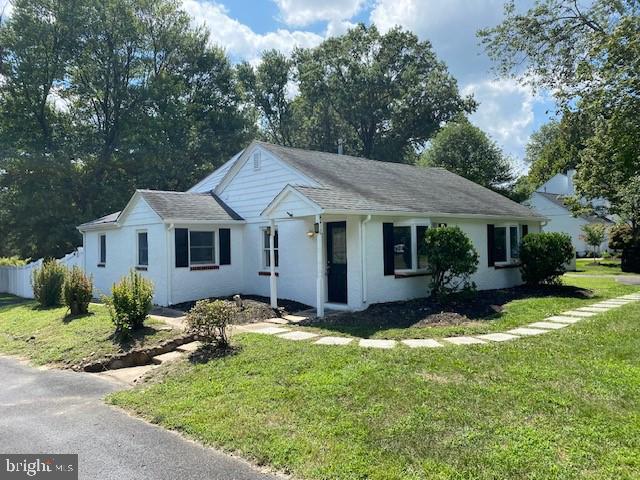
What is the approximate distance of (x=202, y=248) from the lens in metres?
14.0

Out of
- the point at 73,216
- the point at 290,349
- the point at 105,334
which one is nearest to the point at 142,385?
the point at 290,349

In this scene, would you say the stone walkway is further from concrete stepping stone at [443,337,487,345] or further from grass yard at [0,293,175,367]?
grass yard at [0,293,175,367]

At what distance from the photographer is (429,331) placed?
8.73 m

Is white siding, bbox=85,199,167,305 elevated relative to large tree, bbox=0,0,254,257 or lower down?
lower down

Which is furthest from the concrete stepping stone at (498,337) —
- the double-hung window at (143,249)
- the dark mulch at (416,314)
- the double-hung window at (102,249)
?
the double-hung window at (102,249)

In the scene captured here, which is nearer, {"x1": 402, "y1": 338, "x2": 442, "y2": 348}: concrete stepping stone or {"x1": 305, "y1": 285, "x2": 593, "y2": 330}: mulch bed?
{"x1": 402, "y1": 338, "x2": 442, "y2": 348}: concrete stepping stone

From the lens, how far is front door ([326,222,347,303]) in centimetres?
1182

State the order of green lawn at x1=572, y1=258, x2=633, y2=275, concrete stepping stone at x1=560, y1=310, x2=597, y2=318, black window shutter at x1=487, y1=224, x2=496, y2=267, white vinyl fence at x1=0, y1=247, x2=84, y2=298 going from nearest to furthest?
1. concrete stepping stone at x1=560, y1=310, x2=597, y2=318
2. black window shutter at x1=487, y1=224, x2=496, y2=267
3. white vinyl fence at x1=0, y1=247, x2=84, y2=298
4. green lawn at x1=572, y1=258, x2=633, y2=275

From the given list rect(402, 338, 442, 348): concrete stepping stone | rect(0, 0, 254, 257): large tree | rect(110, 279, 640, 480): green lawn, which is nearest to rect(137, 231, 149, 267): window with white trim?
rect(110, 279, 640, 480): green lawn

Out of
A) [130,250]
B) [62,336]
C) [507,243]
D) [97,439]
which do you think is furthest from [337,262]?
[97,439]

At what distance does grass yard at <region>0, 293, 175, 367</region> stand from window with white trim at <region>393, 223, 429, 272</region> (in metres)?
6.08

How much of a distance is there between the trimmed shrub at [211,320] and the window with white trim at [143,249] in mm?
7069

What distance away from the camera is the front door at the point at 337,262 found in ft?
38.8

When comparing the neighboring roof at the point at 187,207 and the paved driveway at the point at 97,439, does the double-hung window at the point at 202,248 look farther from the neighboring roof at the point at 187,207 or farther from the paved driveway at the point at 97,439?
the paved driveway at the point at 97,439
